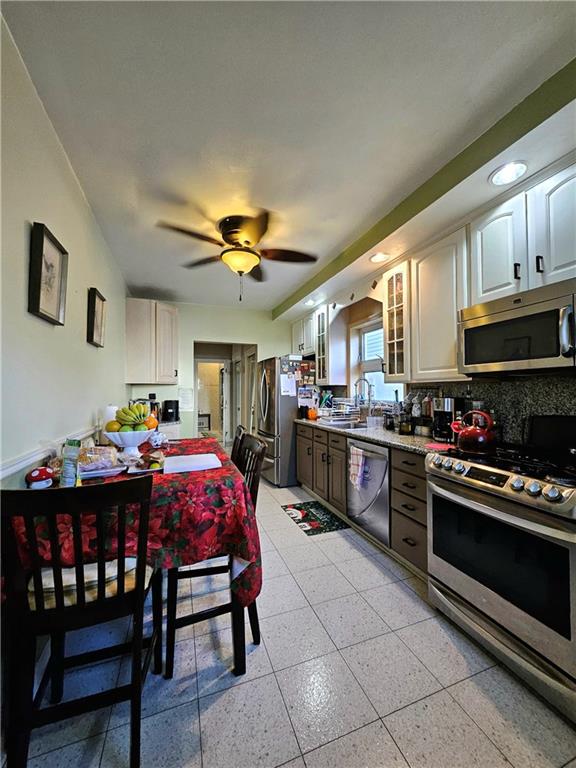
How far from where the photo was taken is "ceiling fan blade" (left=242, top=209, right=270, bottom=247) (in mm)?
2400

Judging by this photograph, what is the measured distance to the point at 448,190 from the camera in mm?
1839

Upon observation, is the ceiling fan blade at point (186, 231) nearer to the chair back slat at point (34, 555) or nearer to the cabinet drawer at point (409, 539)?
the chair back slat at point (34, 555)

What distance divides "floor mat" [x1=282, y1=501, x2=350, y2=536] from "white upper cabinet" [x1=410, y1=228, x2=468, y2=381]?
5.23 feet

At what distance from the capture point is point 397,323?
282 cm

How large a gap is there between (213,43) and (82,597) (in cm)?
208

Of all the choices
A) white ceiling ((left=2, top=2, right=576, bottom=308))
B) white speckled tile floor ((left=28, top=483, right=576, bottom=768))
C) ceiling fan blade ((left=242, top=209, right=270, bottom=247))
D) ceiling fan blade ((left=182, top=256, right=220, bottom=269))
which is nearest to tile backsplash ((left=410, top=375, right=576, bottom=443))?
white speckled tile floor ((left=28, top=483, right=576, bottom=768))

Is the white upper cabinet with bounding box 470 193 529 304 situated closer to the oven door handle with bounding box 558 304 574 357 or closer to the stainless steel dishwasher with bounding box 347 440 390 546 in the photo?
the oven door handle with bounding box 558 304 574 357

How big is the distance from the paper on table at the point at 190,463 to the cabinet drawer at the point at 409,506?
135 cm

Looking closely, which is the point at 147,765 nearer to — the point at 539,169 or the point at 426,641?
the point at 426,641

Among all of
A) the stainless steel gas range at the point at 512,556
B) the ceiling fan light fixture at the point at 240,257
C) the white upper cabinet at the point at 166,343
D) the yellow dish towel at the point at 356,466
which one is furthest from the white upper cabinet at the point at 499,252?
the white upper cabinet at the point at 166,343

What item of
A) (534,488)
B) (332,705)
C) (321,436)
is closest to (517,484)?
(534,488)

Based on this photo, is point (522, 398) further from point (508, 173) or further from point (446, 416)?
point (508, 173)

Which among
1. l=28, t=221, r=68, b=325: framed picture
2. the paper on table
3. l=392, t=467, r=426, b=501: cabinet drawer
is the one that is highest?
l=28, t=221, r=68, b=325: framed picture

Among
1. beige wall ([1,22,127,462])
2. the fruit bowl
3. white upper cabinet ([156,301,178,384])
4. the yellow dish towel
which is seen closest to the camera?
beige wall ([1,22,127,462])
